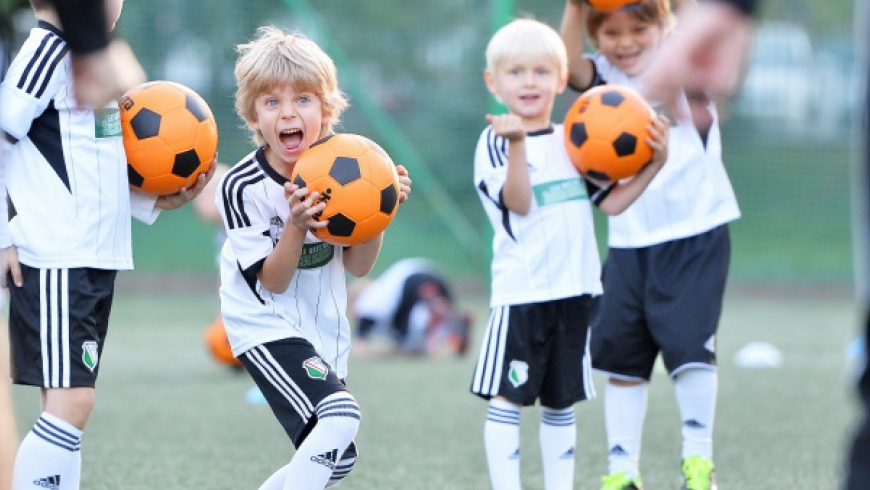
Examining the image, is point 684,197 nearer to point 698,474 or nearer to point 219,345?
point 698,474

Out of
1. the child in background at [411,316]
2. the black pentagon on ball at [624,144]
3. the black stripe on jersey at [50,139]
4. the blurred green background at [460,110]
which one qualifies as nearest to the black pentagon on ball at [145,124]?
the black stripe on jersey at [50,139]

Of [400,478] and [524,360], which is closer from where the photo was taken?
[524,360]

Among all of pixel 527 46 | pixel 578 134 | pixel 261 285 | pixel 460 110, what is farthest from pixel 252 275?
pixel 460 110

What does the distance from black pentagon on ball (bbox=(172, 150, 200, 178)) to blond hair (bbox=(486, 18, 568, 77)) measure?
1195 mm

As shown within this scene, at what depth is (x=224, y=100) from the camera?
564 inches

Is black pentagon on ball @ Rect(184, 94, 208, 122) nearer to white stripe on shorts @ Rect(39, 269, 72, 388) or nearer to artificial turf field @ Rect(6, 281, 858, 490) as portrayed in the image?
white stripe on shorts @ Rect(39, 269, 72, 388)

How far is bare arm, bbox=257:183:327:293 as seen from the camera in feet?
12.4

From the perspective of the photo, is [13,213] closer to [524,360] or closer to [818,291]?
[524,360]

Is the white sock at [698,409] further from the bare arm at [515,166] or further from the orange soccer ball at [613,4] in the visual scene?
the orange soccer ball at [613,4]

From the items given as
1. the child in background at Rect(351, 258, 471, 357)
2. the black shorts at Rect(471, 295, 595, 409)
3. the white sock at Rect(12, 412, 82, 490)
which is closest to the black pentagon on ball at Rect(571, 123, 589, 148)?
the black shorts at Rect(471, 295, 595, 409)

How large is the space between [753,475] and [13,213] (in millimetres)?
3036

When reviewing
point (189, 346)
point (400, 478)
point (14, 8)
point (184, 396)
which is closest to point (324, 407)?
point (400, 478)

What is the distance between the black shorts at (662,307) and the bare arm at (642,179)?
0.53 meters

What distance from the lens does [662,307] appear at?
198 inches
